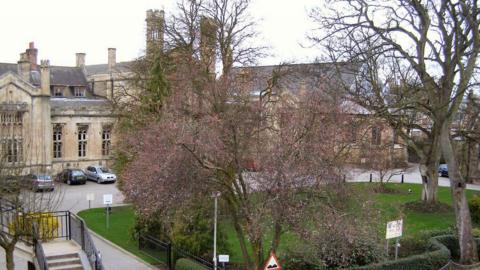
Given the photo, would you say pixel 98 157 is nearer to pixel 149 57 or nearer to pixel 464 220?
pixel 149 57

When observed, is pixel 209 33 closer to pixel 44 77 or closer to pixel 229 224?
pixel 229 224

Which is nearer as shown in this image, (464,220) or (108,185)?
(464,220)

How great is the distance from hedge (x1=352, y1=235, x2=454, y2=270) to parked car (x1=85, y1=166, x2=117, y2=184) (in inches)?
1129

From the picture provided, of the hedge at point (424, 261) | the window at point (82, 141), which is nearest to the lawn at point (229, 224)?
the hedge at point (424, 261)

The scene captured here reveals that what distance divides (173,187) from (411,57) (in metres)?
Answer: 11.3

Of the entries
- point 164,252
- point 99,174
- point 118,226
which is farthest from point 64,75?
point 164,252

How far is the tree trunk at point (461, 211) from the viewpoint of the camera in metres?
19.4

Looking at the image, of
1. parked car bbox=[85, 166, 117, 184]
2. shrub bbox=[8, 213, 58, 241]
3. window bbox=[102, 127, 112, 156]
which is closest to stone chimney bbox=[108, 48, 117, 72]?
window bbox=[102, 127, 112, 156]

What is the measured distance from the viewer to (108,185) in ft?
137

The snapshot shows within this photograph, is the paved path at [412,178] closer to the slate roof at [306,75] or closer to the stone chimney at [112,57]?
the slate roof at [306,75]

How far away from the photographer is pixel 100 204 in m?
33.2

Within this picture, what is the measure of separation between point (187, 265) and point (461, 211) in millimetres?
10433

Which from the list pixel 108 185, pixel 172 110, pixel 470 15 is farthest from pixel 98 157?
pixel 470 15

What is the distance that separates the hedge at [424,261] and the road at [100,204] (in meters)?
8.59
